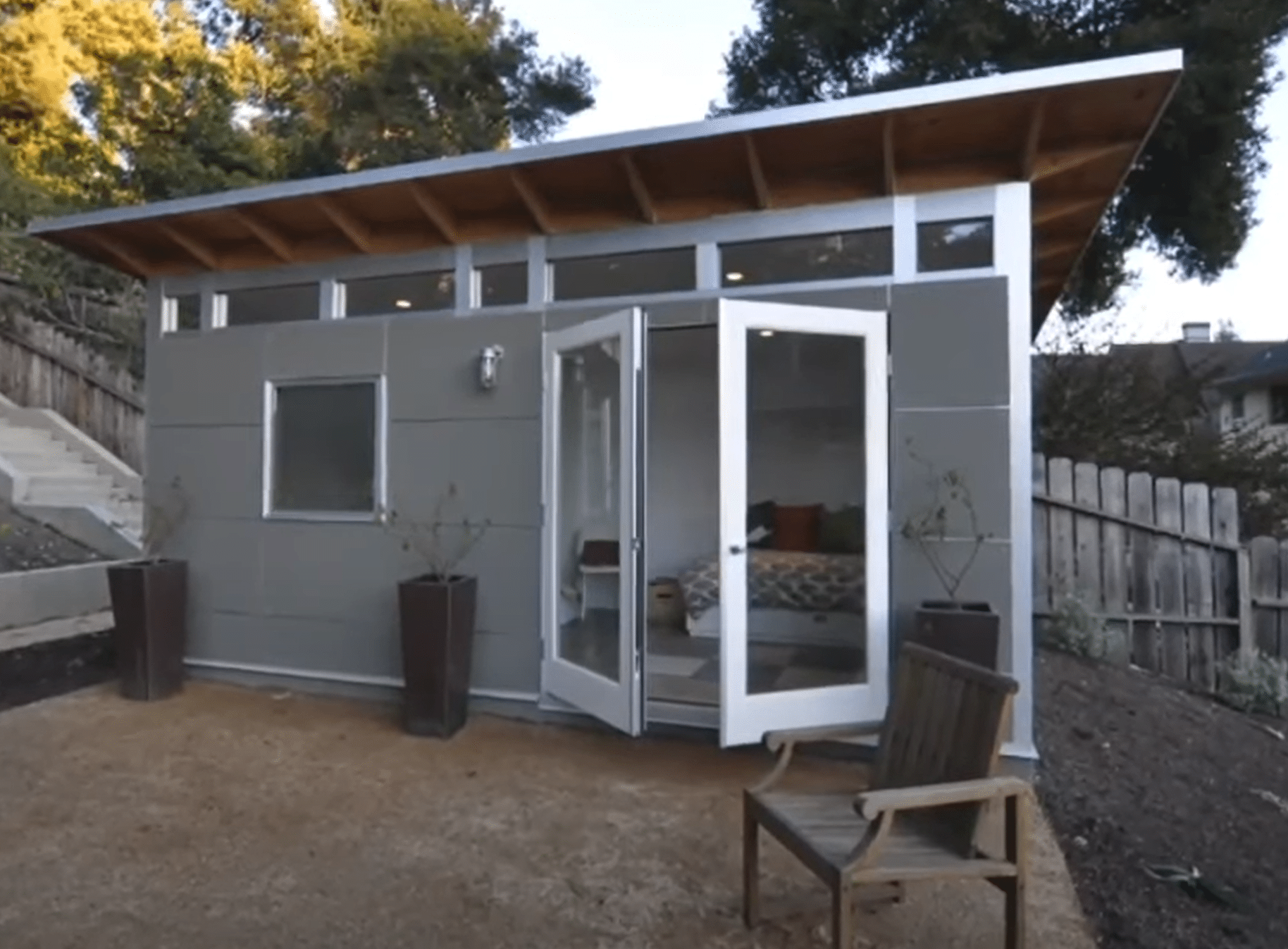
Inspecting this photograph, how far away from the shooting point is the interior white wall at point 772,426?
13.6 feet

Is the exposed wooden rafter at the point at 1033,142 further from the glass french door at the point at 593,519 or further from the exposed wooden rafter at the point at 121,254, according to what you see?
the exposed wooden rafter at the point at 121,254

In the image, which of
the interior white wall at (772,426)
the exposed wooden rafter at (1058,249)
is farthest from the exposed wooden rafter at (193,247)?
the exposed wooden rafter at (1058,249)

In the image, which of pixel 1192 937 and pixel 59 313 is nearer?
pixel 1192 937

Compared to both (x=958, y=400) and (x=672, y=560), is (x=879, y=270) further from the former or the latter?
(x=672, y=560)

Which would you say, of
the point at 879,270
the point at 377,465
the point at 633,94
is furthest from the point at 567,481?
the point at 633,94

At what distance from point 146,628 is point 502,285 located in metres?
2.98

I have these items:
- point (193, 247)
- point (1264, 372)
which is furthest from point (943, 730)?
point (1264, 372)

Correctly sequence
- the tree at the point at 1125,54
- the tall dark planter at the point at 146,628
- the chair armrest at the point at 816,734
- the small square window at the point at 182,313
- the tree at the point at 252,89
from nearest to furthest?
the chair armrest at the point at 816,734, the tall dark planter at the point at 146,628, the small square window at the point at 182,313, the tree at the point at 1125,54, the tree at the point at 252,89

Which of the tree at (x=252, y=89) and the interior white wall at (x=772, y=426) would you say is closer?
the interior white wall at (x=772, y=426)

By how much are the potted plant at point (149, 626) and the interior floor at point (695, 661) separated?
8.63 feet

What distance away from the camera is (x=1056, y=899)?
3029mm

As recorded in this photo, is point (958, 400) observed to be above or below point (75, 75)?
below

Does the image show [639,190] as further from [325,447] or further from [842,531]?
[325,447]

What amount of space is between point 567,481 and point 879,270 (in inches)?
73.8
